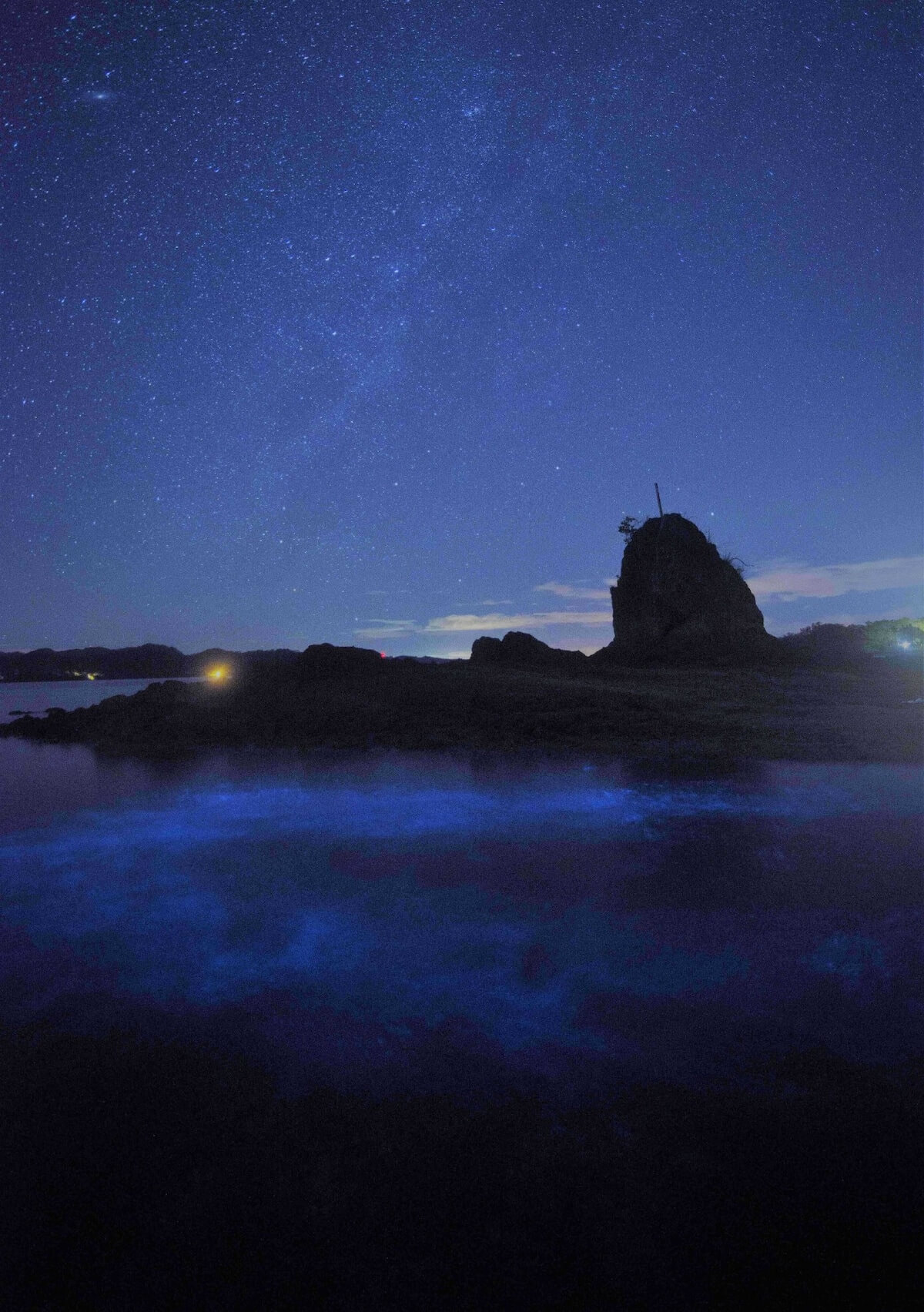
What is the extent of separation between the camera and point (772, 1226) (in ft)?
9.11

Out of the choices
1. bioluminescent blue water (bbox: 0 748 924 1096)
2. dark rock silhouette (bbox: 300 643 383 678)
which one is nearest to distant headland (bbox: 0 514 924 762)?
dark rock silhouette (bbox: 300 643 383 678)

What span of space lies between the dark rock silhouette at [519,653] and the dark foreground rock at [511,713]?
3.73m

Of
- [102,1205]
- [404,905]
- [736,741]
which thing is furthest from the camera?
[736,741]

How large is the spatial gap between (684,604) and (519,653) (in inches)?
460

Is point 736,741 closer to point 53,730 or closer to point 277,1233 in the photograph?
point 277,1233

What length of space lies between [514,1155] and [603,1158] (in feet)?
1.53

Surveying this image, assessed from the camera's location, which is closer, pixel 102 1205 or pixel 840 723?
pixel 102 1205

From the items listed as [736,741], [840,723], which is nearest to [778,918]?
[736,741]

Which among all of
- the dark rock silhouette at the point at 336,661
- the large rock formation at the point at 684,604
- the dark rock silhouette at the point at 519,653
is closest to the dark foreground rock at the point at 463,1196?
the dark rock silhouette at the point at 336,661

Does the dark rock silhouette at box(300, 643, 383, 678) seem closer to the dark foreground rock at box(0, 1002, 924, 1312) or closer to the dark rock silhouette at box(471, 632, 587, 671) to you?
the dark rock silhouette at box(471, 632, 587, 671)

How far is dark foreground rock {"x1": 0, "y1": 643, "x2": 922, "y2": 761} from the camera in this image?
15.0m

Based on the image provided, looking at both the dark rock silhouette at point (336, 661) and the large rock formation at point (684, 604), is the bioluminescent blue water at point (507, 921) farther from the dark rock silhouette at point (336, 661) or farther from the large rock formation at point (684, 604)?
the large rock formation at point (684, 604)

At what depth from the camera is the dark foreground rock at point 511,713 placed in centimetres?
1505

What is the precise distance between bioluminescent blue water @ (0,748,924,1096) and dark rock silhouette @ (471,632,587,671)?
20.5m
